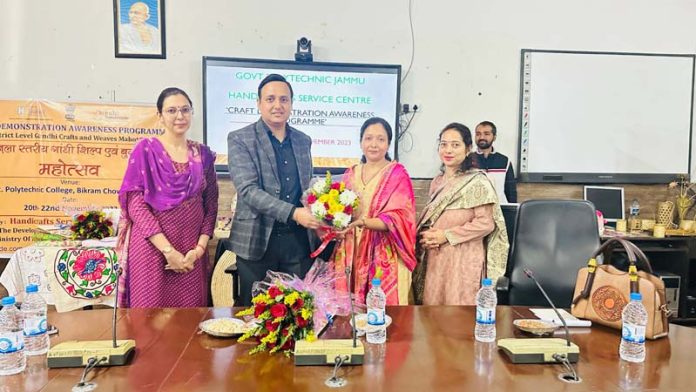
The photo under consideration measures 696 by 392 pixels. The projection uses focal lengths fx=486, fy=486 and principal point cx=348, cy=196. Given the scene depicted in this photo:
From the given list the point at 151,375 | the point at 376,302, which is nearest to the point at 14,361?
the point at 151,375

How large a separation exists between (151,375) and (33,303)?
0.48 metres

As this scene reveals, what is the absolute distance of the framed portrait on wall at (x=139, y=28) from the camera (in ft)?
12.6

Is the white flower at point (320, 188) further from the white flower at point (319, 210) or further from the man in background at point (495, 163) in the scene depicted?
the man in background at point (495, 163)

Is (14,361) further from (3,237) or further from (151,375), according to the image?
(3,237)

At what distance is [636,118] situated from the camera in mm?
4246

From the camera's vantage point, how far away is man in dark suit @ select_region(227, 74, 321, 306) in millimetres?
2270

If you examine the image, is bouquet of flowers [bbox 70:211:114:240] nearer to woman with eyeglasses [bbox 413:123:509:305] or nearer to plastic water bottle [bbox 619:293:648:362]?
woman with eyeglasses [bbox 413:123:509:305]

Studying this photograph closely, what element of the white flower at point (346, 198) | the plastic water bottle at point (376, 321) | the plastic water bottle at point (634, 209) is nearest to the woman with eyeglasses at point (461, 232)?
the white flower at point (346, 198)

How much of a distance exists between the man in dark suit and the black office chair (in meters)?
1.08

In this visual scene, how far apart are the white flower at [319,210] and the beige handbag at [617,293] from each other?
104 cm

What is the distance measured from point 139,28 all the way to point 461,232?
303 cm

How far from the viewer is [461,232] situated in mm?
2480

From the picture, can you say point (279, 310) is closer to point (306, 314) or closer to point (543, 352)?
point (306, 314)

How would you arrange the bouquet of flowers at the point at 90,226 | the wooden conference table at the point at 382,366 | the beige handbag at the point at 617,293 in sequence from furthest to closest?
the bouquet of flowers at the point at 90,226, the beige handbag at the point at 617,293, the wooden conference table at the point at 382,366
